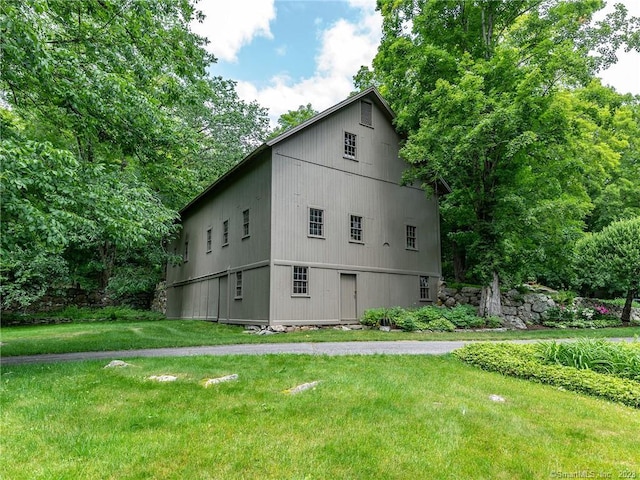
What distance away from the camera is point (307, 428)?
409cm

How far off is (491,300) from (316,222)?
318 inches

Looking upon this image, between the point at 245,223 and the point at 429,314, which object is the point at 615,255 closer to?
the point at 429,314

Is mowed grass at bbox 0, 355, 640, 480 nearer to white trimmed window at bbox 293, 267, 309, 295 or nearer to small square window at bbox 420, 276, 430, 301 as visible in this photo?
white trimmed window at bbox 293, 267, 309, 295

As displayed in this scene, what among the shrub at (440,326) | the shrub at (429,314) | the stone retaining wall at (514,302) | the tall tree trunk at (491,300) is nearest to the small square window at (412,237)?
the stone retaining wall at (514,302)

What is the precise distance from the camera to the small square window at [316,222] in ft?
49.8

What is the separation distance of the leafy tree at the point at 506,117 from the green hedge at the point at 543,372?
8.77 meters

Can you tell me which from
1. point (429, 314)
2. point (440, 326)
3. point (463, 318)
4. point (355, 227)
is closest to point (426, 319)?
point (429, 314)

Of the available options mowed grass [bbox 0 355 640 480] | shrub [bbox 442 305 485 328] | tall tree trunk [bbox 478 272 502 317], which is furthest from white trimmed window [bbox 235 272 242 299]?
tall tree trunk [bbox 478 272 502 317]

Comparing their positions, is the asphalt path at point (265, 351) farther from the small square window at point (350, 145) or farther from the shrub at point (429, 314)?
the small square window at point (350, 145)

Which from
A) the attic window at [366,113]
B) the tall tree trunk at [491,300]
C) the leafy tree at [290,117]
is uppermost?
the leafy tree at [290,117]

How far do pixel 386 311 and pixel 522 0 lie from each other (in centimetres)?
1489

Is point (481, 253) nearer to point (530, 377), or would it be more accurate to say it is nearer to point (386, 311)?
point (386, 311)

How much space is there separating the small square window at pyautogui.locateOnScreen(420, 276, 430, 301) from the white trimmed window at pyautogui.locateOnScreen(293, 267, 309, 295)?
6280mm

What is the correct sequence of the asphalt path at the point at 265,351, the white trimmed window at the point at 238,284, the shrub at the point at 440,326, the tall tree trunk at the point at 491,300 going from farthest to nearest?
the tall tree trunk at the point at 491,300 < the white trimmed window at the point at 238,284 < the shrub at the point at 440,326 < the asphalt path at the point at 265,351
